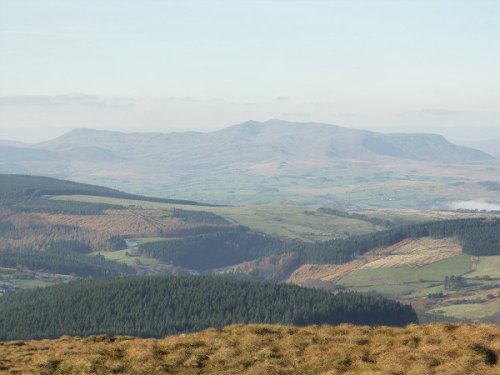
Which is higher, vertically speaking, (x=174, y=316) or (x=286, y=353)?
(x=286, y=353)

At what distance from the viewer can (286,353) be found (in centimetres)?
4569

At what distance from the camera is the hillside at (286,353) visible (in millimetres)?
42500

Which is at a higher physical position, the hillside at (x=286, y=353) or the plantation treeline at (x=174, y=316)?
the hillside at (x=286, y=353)

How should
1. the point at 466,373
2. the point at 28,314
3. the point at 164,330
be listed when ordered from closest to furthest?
the point at 466,373 → the point at 164,330 → the point at 28,314

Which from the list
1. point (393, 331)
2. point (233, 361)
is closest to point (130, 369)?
point (233, 361)

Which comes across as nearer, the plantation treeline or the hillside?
the hillside

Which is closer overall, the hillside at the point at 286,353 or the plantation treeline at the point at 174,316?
the hillside at the point at 286,353

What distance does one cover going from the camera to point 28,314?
623 feet

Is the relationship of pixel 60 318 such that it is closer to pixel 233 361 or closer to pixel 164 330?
pixel 164 330

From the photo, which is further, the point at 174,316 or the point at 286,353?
the point at 174,316

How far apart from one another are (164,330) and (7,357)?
12960 cm

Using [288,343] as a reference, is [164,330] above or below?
below

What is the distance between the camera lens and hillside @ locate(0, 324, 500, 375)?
4250cm

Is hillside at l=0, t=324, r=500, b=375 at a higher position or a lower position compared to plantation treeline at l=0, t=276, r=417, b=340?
higher
